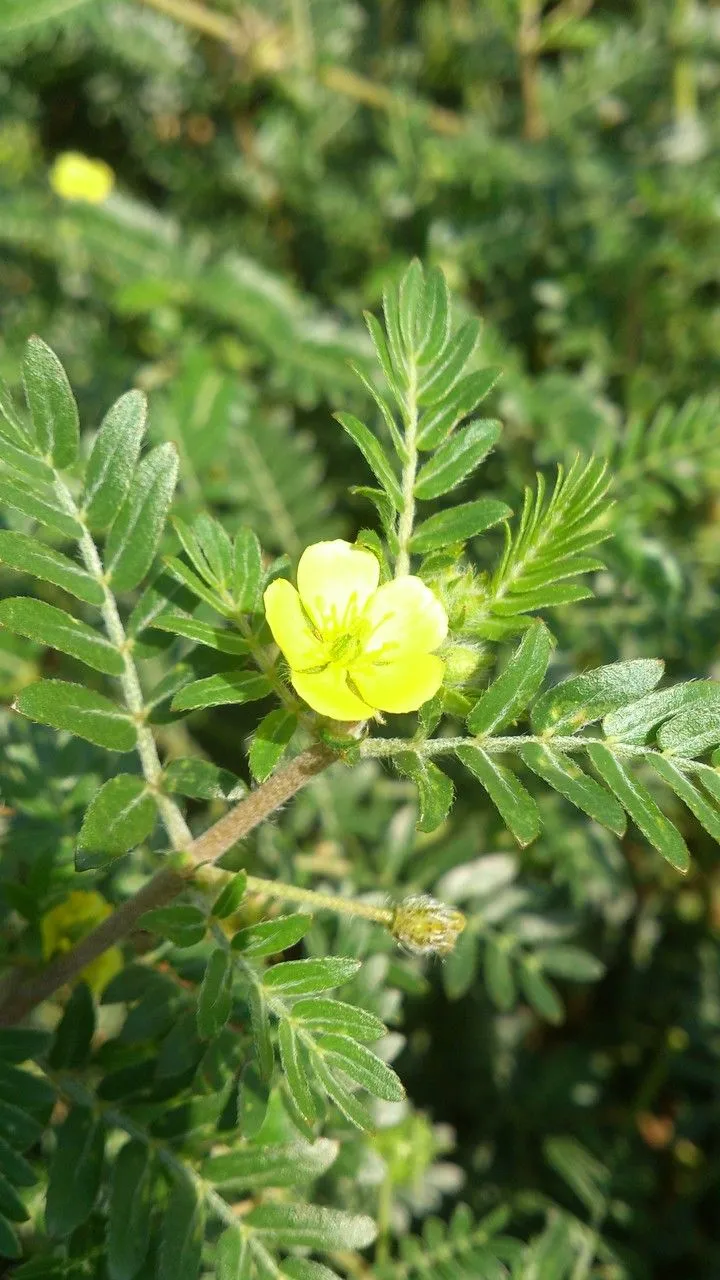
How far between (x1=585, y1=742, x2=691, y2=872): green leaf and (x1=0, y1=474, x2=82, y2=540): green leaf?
0.51 m

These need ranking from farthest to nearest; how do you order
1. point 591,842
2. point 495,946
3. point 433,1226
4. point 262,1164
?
point 591,842
point 495,946
point 433,1226
point 262,1164

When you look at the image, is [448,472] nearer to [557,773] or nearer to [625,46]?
[557,773]

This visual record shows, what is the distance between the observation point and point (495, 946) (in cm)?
175

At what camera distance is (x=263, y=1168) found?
1097mm

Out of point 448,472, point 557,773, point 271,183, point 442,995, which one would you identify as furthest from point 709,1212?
point 271,183

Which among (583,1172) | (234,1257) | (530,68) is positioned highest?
(530,68)

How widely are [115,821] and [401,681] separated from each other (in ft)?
0.87

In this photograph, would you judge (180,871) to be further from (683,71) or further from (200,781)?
(683,71)

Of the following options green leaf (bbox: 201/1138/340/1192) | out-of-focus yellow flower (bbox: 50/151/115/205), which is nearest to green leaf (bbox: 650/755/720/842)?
green leaf (bbox: 201/1138/340/1192)

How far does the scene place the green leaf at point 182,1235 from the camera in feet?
3.25

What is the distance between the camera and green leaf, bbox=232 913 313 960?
0.91m

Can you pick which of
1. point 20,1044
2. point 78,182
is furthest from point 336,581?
point 78,182

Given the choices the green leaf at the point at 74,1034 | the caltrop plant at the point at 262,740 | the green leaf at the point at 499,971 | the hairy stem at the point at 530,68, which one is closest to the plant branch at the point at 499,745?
the caltrop plant at the point at 262,740

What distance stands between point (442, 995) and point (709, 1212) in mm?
686
